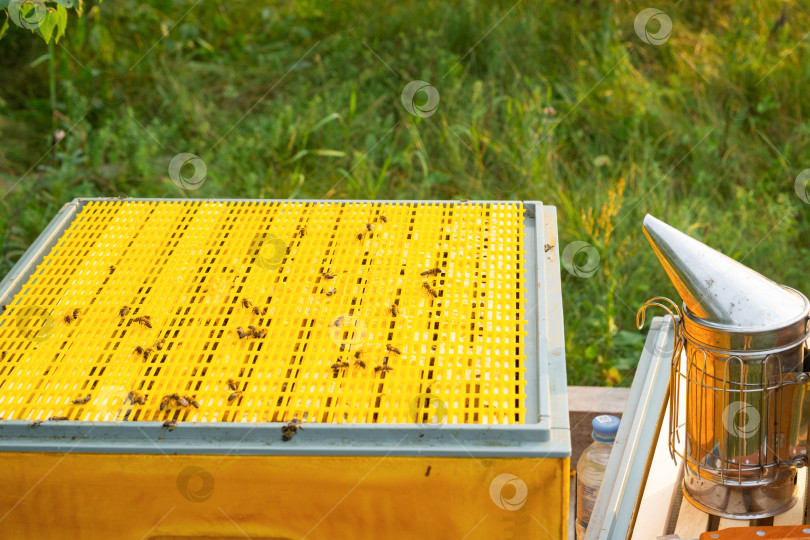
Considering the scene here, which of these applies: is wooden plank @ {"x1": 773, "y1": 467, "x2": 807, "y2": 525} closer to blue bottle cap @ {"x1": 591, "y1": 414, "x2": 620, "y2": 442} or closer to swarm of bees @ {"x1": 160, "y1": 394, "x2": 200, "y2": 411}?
blue bottle cap @ {"x1": 591, "y1": 414, "x2": 620, "y2": 442}

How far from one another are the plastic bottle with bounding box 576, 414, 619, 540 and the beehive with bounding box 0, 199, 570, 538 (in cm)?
78

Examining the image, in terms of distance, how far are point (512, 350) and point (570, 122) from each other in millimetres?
4035

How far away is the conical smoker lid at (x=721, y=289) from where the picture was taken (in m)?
1.69

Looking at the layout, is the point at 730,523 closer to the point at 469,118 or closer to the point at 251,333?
the point at 251,333

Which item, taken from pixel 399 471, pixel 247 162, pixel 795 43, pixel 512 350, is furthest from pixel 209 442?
pixel 795 43

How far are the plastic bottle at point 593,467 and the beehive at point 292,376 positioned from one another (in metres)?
0.78

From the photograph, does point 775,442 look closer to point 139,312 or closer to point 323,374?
point 323,374

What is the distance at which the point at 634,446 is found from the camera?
210 cm

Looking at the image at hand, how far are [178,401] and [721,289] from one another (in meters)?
1.21

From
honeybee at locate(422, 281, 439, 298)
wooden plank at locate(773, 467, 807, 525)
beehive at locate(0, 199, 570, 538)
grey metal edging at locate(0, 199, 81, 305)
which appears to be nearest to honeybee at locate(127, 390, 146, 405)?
beehive at locate(0, 199, 570, 538)

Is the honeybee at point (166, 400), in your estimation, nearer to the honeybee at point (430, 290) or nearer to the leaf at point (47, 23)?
the honeybee at point (430, 290)

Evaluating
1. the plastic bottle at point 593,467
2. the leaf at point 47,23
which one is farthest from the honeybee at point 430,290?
the leaf at point 47,23

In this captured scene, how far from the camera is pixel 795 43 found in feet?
18.7

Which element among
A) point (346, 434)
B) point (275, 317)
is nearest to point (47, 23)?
point (275, 317)
